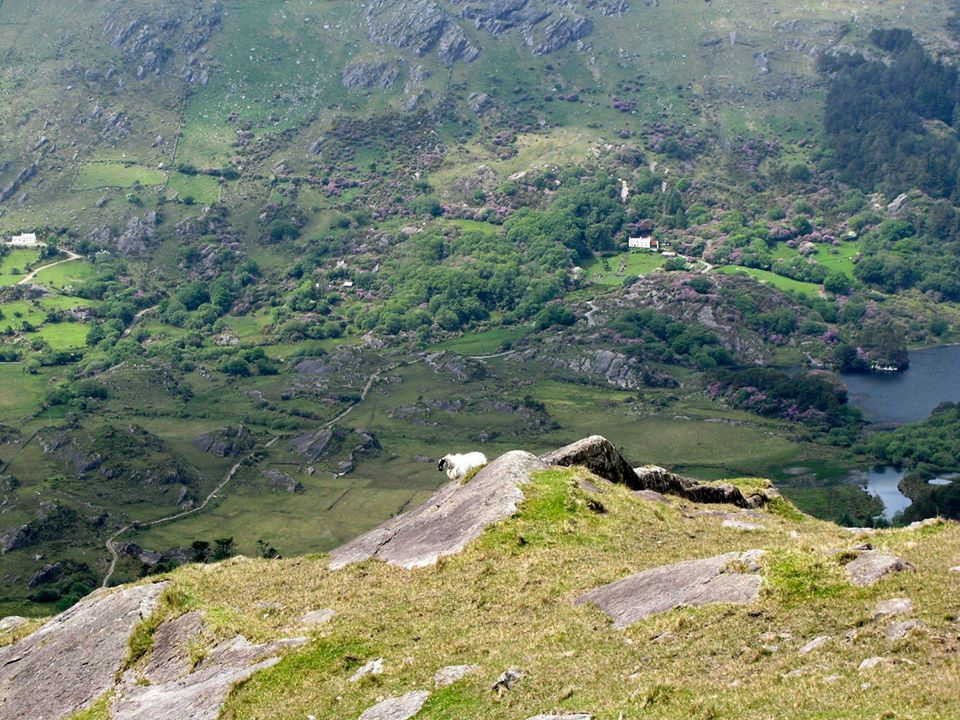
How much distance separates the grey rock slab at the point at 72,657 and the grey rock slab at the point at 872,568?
21.1m

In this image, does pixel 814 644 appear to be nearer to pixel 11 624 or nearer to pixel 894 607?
pixel 894 607

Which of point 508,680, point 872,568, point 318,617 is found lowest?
point 318,617

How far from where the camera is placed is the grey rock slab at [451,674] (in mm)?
32781

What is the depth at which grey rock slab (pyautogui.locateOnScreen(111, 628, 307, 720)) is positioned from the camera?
35844mm

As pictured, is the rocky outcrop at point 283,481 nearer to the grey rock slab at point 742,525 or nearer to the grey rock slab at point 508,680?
the grey rock slab at point 742,525

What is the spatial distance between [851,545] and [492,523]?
38.3 feet

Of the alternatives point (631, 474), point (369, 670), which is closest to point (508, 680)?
point (369, 670)

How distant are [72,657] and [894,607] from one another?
24553mm

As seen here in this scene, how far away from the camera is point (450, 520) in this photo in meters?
48.0

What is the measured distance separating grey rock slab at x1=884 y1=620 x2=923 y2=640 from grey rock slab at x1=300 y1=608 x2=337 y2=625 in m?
16.1

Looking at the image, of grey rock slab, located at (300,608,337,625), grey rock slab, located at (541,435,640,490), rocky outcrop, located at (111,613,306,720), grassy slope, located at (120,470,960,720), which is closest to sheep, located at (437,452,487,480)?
grey rock slab, located at (541,435,640,490)

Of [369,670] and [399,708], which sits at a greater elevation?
[399,708]

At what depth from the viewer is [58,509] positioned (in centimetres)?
15488

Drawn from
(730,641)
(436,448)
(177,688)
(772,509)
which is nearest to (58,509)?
(436,448)
